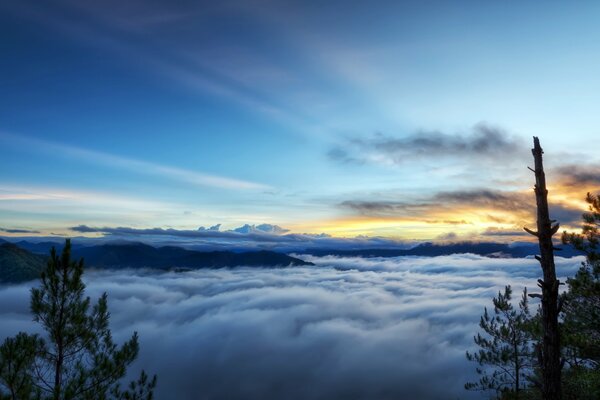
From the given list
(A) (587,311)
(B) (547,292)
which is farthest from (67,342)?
(A) (587,311)

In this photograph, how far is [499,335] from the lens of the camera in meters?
32.9

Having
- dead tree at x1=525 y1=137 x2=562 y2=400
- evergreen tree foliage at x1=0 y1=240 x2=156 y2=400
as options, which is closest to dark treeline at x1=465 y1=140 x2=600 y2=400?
dead tree at x1=525 y1=137 x2=562 y2=400

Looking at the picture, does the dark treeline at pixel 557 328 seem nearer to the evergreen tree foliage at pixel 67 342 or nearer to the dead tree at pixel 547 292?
the dead tree at pixel 547 292

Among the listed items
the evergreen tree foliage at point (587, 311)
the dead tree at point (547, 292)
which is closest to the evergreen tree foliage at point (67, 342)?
the dead tree at point (547, 292)

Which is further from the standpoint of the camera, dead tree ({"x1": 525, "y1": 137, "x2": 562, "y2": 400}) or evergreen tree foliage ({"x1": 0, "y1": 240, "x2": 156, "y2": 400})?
evergreen tree foliage ({"x1": 0, "y1": 240, "x2": 156, "y2": 400})

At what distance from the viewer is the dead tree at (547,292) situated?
1010cm

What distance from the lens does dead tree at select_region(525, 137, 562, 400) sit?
1010 cm

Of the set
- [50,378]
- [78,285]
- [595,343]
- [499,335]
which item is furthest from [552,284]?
[499,335]

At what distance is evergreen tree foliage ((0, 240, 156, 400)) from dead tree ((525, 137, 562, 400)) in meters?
18.1

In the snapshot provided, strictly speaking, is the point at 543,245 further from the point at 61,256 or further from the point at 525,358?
the point at 525,358

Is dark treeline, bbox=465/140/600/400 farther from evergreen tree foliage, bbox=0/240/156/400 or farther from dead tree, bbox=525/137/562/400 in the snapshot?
evergreen tree foliage, bbox=0/240/156/400

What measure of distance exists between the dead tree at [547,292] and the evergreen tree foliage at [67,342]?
1806 centimetres

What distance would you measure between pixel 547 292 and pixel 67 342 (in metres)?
19.8

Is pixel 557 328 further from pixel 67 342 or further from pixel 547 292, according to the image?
pixel 67 342
